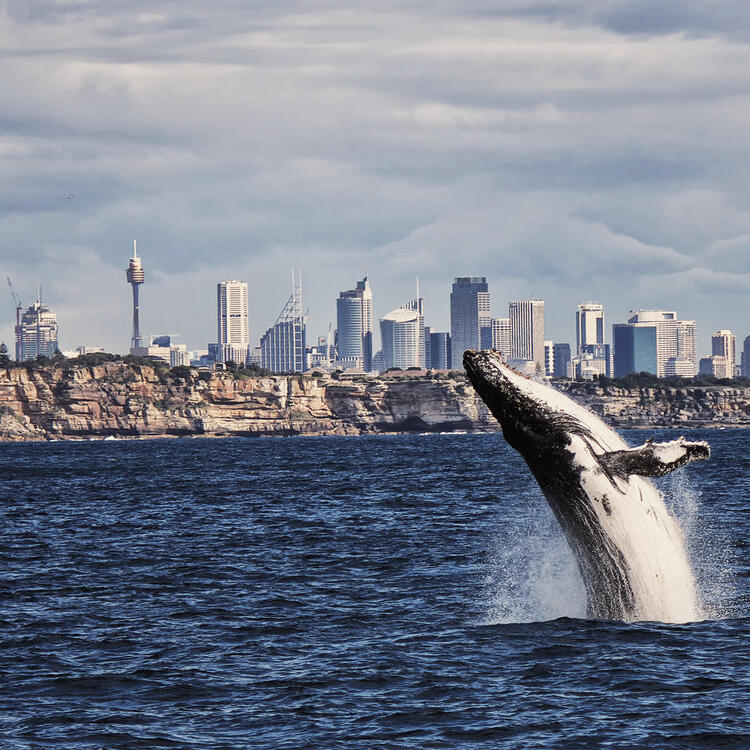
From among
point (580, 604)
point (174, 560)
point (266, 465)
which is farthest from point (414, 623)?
point (266, 465)

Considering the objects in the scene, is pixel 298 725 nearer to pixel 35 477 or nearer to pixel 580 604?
pixel 580 604

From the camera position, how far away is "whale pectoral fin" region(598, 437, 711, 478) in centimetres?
1795

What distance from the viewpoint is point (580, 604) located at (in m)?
23.1

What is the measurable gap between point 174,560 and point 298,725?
20130mm

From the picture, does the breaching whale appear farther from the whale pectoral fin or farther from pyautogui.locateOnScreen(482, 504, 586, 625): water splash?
pyautogui.locateOnScreen(482, 504, 586, 625): water splash

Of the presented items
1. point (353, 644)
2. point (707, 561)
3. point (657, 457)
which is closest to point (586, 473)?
point (657, 457)

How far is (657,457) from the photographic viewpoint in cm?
1803

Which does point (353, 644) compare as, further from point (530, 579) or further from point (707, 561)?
point (707, 561)

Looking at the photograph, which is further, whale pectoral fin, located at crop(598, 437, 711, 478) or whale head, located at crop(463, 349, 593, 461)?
whale head, located at crop(463, 349, 593, 461)

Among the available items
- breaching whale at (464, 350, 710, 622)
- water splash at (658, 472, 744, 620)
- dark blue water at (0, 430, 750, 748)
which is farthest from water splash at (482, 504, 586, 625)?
breaching whale at (464, 350, 710, 622)

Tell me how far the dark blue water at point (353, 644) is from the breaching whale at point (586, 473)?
1.80 m

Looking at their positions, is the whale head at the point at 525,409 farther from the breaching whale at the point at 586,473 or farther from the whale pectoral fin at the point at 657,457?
the whale pectoral fin at the point at 657,457

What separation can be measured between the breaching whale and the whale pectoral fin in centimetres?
2

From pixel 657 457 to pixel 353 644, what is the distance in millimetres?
7245
